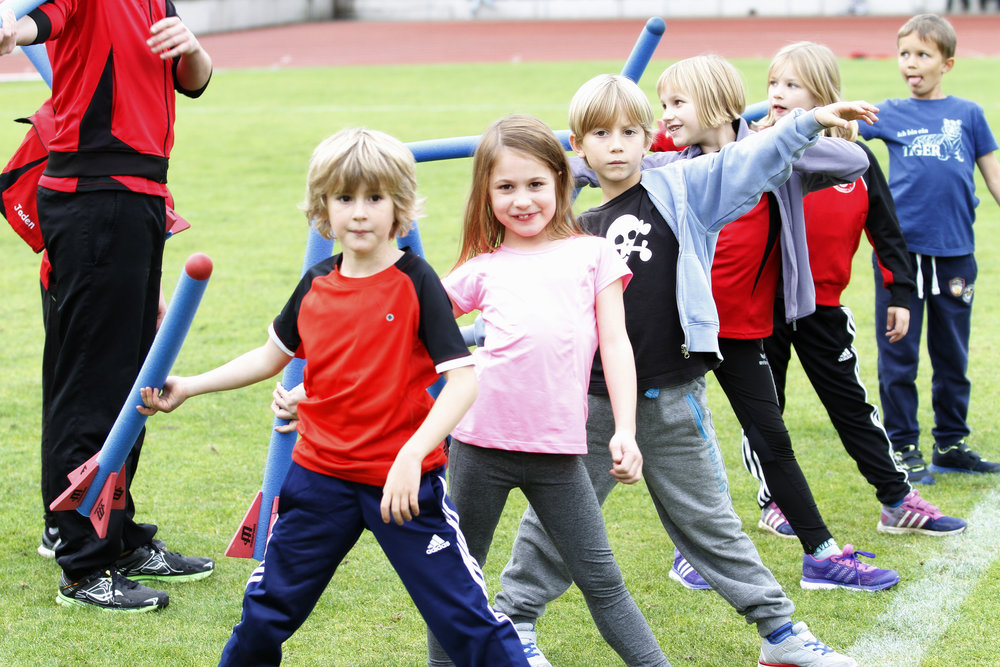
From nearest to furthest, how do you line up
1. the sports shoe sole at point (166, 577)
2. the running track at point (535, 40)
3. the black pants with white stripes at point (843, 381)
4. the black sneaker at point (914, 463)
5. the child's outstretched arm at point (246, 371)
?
the child's outstretched arm at point (246, 371) < the sports shoe sole at point (166, 577) < the black pants with white stripes at point (843, 381) < the black sneaker at point (914, 463) < the running track at point (535, 40)

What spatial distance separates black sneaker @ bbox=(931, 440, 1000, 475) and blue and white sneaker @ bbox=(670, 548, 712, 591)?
1.53 meters

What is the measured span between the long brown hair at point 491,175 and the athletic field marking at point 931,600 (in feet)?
4.82

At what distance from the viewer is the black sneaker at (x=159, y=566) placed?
377cm

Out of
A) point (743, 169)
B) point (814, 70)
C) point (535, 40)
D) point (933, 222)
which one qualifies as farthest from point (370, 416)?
point (535, 40)

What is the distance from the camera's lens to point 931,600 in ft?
11.6

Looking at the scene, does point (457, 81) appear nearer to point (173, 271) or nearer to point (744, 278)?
point (173, 271)

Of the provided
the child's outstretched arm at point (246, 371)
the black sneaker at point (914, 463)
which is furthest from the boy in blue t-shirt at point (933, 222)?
the child's outstretched arm at point (246, 371)

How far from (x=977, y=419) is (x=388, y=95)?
607 inches

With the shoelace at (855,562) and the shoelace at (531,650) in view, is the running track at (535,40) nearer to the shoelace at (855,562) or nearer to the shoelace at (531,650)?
the shoelace at (855,562)

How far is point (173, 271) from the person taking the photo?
845 centimetres

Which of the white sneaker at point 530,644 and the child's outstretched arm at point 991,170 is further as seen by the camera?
the child's outstretched arm at point 991,170

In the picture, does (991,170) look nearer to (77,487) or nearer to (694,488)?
(694,488)

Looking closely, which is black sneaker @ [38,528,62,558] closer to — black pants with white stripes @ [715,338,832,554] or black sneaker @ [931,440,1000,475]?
black pants with white stripes @ [715,338,832,554]

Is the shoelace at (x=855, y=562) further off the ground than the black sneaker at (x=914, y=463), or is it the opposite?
the shoelace at (x=855, y=562)
